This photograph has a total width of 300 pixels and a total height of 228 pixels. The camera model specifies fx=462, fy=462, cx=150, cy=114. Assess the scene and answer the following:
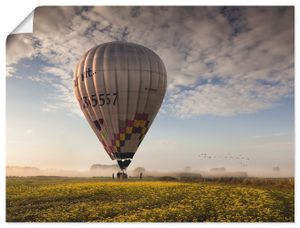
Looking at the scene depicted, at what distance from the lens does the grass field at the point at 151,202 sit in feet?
42.8

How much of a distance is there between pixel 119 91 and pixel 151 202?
462 cm

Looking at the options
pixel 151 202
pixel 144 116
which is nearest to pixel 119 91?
pixel 144 116

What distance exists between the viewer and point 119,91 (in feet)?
55.6

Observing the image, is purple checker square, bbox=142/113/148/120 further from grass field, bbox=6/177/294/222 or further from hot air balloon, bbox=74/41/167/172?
grass field, bbox=6/177/294/222

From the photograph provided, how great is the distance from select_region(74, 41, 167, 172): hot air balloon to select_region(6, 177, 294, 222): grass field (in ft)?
7.62

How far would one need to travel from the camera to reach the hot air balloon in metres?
17.0

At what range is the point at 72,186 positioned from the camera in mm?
16562

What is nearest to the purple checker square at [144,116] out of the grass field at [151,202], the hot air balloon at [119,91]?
the hot air balloon at [119,91]

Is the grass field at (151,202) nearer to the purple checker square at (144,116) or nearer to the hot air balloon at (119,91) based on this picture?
the hot air balloon at (119,91)

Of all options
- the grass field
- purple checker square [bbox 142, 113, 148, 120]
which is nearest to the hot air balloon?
purple checker square [bbox 142, 113, 148, 120]

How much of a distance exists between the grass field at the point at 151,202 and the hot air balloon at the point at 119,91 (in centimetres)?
232

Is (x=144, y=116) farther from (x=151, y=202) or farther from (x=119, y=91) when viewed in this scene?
(x=151, y=202)
